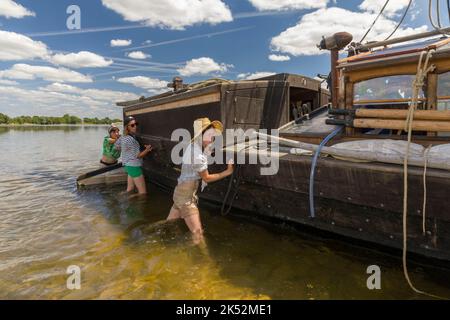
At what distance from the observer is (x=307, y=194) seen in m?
4.51

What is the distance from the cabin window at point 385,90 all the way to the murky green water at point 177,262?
2.31 m

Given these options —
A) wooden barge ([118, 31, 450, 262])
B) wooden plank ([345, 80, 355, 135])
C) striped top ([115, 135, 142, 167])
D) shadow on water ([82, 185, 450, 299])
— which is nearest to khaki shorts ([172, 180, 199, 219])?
shadow on water ([82, 185, 450, 299])

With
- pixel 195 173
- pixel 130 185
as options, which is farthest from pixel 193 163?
pixel 130 185

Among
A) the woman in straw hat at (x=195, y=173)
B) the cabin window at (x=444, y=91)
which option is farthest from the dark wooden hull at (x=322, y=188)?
the woman in straw hat at (x=195, y=173)

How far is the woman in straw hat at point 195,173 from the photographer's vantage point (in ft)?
15.7

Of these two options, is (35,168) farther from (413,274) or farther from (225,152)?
(413,274)

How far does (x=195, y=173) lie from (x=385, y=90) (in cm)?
324

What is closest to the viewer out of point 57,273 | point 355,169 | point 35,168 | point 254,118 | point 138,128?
point 355,169

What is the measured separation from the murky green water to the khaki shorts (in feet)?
1.63

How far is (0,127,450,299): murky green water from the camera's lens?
3609 mm

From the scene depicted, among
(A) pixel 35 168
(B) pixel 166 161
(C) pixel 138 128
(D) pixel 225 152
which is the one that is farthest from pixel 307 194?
(A) pixel 35 168

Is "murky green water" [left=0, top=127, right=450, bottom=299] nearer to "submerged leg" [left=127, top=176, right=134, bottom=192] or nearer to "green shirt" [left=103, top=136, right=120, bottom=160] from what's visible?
"submerged leg" [left=127, top=176, right=134, bottom=192]

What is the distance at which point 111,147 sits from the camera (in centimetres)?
1066
